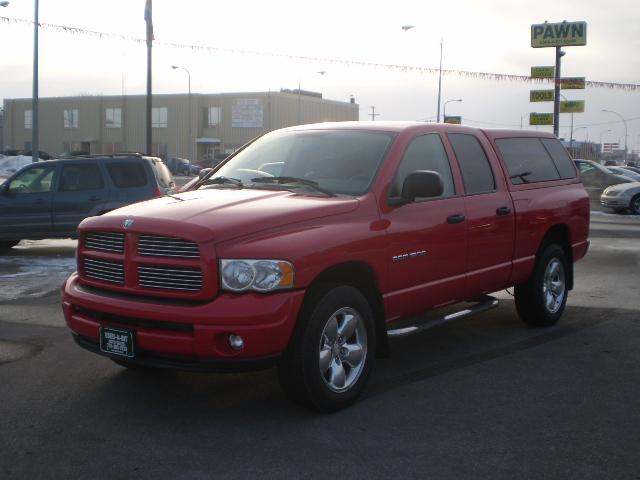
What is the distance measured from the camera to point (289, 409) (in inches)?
202

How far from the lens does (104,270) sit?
16.6 feet

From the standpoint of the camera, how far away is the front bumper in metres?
4.52

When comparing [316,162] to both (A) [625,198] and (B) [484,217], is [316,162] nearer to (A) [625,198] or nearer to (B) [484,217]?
(B) [484,217]

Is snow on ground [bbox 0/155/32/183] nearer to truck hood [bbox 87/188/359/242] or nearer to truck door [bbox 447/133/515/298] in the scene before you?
truck door [bbox 447/133/515/298]

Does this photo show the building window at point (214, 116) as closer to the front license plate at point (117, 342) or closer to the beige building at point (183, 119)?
the beige building at point (183, 119)

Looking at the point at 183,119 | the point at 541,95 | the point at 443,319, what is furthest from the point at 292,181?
the point at 183,119

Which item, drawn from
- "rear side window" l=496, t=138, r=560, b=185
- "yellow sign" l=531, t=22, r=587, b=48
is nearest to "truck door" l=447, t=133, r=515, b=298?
"rear side window" l=496, t=138, r=560, b=185

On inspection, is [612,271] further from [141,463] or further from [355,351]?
[141,463]

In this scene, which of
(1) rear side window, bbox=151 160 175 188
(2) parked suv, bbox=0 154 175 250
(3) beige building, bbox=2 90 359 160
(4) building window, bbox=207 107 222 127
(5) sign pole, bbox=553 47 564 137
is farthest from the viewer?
(4) building window, bbox=207 107 222 127

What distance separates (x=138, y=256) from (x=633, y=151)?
162 m

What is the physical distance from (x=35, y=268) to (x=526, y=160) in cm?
776

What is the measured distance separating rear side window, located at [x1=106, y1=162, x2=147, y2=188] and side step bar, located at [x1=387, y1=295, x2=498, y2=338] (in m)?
7.97

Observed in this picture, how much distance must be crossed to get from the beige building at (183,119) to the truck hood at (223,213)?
68083 millimetres

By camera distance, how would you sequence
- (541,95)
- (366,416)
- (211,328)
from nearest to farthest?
(211,328) → (366,416) → (541,95)
